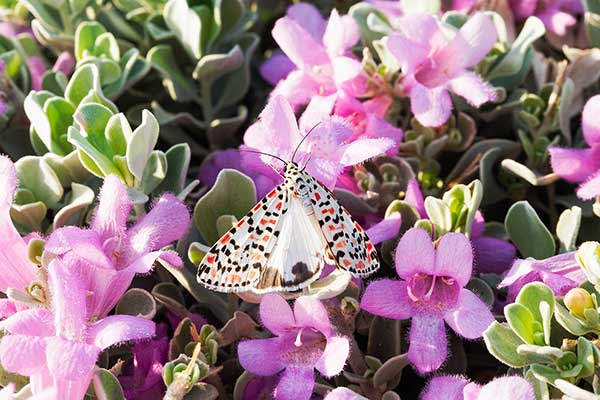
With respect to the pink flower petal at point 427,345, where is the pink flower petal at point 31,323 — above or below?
above

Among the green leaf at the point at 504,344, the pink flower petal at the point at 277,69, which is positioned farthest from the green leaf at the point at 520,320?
the pink flower petal at the point at 277,69

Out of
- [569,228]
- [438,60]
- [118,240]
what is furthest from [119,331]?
[438,60]

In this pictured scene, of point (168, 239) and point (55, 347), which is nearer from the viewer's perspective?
point (55, 347)

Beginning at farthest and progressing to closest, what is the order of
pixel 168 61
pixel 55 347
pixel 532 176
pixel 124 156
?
pixel 168 61
pixel 532 176
pixel 124 156
pixel 55 347

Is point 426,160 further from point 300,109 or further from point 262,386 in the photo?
point 262,386

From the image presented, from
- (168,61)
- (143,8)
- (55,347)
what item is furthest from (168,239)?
(143,8)

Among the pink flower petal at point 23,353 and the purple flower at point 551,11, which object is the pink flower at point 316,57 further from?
the pink flower petal at point 23,353

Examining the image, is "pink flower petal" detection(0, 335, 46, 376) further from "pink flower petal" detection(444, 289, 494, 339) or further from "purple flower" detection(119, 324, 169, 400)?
"pink flower petal" detection(444, 289, 494, 339)
